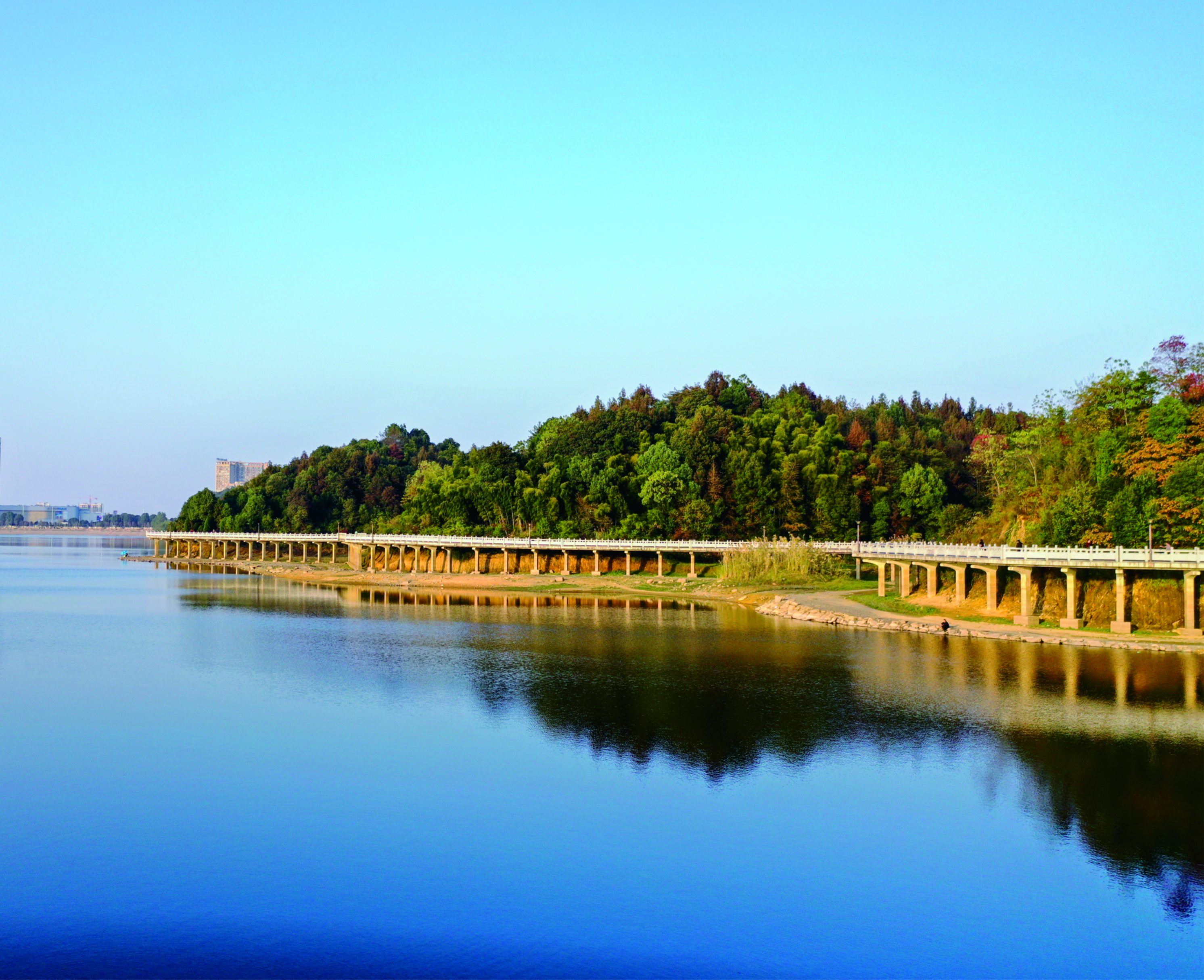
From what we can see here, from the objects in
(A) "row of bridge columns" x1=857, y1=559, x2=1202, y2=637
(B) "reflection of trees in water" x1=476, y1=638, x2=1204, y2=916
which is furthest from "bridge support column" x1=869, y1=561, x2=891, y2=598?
(B) "reflection of trees in water" x1=476, y1=638, x2=1204, y2=916

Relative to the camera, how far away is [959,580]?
Result: 2537 inches

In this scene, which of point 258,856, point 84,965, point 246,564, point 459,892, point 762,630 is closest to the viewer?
point 84,965

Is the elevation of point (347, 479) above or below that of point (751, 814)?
above

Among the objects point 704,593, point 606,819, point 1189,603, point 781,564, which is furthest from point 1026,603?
point 606,819

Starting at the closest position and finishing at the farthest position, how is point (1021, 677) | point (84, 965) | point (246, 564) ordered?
1. point (84, 965)
2. point (1021, 677)
3. point (246, 564)

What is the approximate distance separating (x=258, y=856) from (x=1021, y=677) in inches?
1242

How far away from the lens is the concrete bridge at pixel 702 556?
50.1m

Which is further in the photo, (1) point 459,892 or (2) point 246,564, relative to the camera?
(2) point 246,564

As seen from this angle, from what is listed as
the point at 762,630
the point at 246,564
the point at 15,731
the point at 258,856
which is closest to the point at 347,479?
the point at 246,564

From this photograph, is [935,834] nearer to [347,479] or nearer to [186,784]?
[186,784]

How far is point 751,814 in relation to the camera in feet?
78.0

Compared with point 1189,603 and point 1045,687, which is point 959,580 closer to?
point 1189,603

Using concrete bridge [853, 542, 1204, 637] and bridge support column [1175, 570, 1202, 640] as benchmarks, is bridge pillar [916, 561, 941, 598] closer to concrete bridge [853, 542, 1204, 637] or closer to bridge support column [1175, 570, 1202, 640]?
concrete bridge [853, 542, 1204, 637]

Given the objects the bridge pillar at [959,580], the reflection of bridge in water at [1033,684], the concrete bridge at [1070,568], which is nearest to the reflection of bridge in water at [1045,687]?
the reflection of bridge in water at [1033,684]
